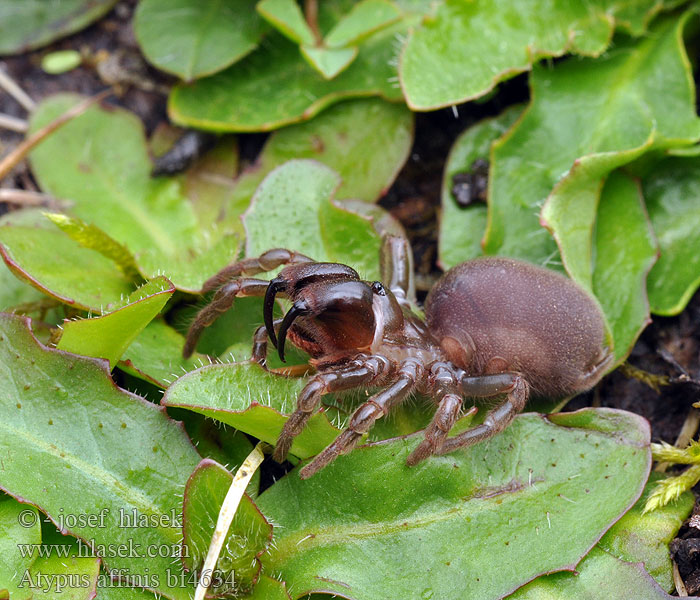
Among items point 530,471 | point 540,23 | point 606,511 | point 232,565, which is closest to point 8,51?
point 540,23

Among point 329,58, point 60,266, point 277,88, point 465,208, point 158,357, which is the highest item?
point 329,58

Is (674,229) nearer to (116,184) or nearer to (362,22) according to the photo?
(362,22)

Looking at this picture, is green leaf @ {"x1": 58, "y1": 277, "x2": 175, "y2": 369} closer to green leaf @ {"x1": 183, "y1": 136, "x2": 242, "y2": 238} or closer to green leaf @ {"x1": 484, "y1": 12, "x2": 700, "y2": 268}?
green leaf @ {"x1": 183, "y1": 136, "x2": 242, "y2": 238}

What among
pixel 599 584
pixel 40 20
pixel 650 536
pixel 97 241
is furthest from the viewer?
pixel 40 20

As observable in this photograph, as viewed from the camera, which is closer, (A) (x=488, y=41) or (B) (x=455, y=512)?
(B) (x=455, y=512)

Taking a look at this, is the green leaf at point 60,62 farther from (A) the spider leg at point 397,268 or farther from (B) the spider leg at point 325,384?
(B) the spider leg at point 325,384

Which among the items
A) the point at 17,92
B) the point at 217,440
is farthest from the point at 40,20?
the point at 217,440

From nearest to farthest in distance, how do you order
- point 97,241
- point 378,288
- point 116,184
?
point 378,288 → point 97,241 → point 116,184

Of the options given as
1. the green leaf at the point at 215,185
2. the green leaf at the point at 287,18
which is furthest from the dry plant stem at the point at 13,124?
the green leaf at the point at 287,18
